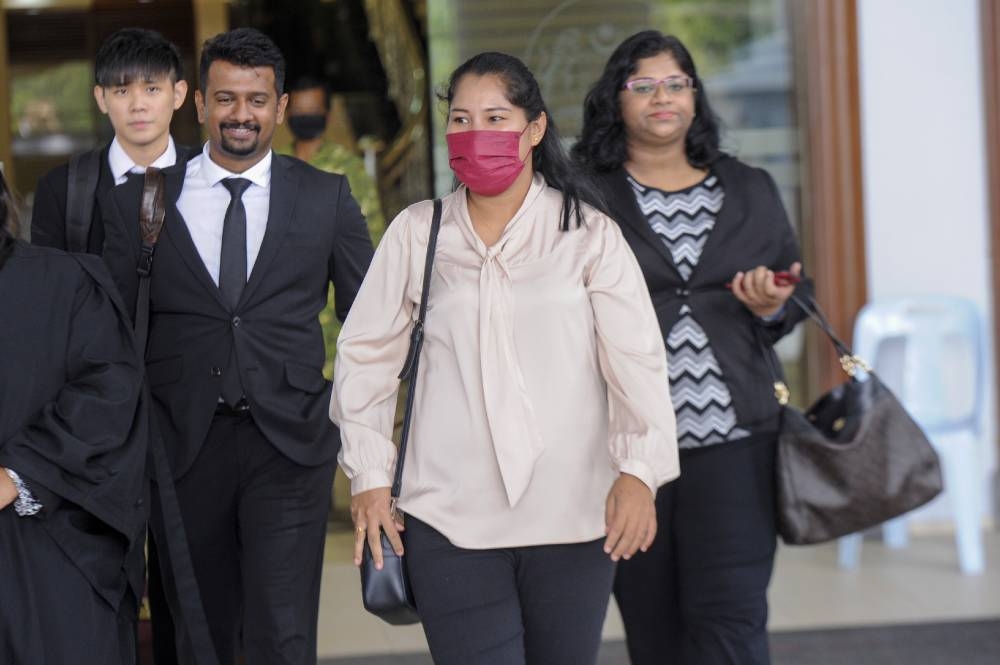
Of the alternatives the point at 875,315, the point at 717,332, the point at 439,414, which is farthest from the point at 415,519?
the point at 875,315

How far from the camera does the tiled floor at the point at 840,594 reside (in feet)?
17.8

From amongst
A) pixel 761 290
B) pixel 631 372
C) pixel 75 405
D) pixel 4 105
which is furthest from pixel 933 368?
pixel 4 105

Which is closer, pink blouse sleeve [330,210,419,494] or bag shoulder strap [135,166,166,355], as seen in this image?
pink blouse sleeve [330,210,419,494]

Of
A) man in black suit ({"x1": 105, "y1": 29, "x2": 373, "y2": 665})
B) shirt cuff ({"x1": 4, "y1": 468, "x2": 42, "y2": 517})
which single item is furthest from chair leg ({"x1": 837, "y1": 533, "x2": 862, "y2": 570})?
shirt cuff ({"x1": 4, "y1": 468, "x2": 42, "y2": 517})

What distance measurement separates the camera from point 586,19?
271 inches

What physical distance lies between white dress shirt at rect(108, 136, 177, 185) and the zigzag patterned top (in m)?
1.17

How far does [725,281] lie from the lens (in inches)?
147

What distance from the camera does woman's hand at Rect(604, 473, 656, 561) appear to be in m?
2.89

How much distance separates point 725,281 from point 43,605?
5.76 feet

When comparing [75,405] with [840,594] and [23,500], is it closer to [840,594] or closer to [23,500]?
[23,500]

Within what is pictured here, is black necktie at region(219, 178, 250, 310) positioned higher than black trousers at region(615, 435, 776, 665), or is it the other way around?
black necktie at region(219, 178, 250, 310)

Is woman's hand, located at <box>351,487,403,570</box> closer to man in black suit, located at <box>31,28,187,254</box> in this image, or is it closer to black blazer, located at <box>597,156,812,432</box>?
black blazer, located at <box>597,156,812,432</box>

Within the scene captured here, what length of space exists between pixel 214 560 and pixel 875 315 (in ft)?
12.0

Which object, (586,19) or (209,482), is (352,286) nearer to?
(209,482)
